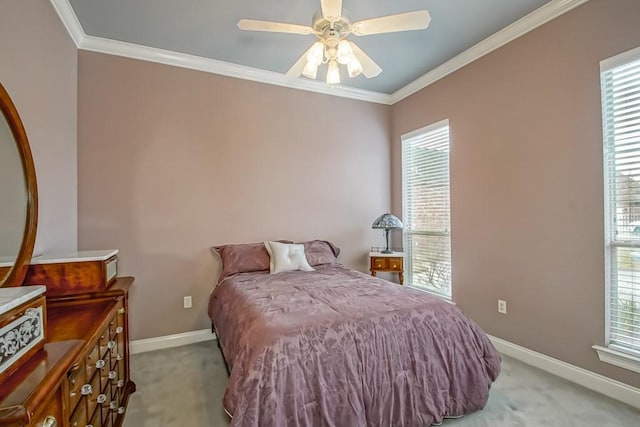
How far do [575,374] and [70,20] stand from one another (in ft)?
15.5

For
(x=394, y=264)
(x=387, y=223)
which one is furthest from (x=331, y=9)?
(x=394, y=264)

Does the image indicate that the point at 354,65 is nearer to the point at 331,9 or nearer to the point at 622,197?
the point at 331,9

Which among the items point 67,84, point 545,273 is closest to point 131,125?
point 67,84

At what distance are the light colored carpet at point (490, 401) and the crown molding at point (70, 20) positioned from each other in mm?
2820

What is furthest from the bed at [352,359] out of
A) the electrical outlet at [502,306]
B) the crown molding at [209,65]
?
the crown molding at [209,65]

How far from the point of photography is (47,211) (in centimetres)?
211

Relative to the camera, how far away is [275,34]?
2754mm

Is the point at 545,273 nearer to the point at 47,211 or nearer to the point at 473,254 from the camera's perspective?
the point at 473,254

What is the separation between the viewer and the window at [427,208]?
350 centimetres

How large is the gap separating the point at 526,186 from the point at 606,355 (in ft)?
4.35

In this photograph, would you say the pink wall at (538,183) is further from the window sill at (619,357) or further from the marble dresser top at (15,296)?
the marble dresser top at (15,296)

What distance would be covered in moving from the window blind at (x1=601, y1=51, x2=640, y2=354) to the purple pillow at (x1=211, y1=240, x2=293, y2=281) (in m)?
2.73

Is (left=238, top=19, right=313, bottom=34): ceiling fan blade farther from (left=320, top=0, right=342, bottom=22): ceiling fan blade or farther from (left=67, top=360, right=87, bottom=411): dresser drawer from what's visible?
(left=67, top=360, right=87, bottom=411): dresser drawer

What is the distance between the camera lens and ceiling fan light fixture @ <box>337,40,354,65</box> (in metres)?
2.03
